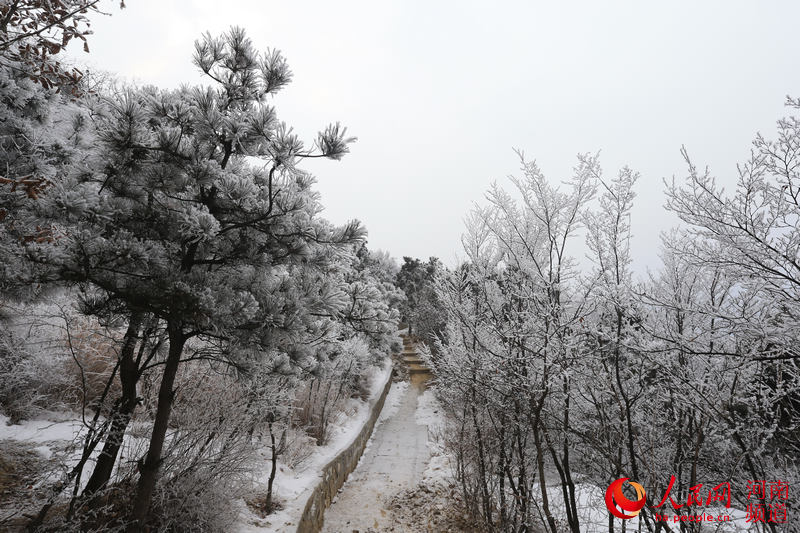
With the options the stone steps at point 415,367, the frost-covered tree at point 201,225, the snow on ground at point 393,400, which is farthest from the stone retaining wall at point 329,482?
the stone steps at point 415,367

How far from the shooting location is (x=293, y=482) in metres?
5.89

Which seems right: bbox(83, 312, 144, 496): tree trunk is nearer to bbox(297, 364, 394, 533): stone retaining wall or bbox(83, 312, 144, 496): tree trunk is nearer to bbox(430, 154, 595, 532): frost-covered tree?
bbox(297, 364, 394, 533): stone retaining wall

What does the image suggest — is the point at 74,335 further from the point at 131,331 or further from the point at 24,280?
the point at 24,280

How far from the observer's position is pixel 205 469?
386cm

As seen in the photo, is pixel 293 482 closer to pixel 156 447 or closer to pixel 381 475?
pixel 381 475

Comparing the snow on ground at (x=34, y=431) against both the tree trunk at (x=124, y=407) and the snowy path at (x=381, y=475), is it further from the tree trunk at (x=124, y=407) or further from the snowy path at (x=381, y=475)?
the snowy path at (x=381, y=475)

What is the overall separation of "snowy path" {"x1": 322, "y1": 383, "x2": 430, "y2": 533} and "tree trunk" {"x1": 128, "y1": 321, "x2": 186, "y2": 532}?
3793mm

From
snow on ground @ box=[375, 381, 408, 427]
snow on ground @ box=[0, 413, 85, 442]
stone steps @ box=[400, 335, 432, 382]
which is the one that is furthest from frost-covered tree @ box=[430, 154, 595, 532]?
stone steps @ box=[400, 335, 432, 382]

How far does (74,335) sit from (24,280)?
14.1 feet

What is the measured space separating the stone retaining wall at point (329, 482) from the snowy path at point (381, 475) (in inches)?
8.3

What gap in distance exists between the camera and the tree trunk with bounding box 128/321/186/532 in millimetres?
2867

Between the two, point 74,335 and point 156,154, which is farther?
point 74,335

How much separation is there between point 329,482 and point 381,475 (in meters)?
2.40

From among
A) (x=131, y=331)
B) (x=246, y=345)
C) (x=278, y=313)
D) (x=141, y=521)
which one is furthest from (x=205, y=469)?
(x=278, y=313)
